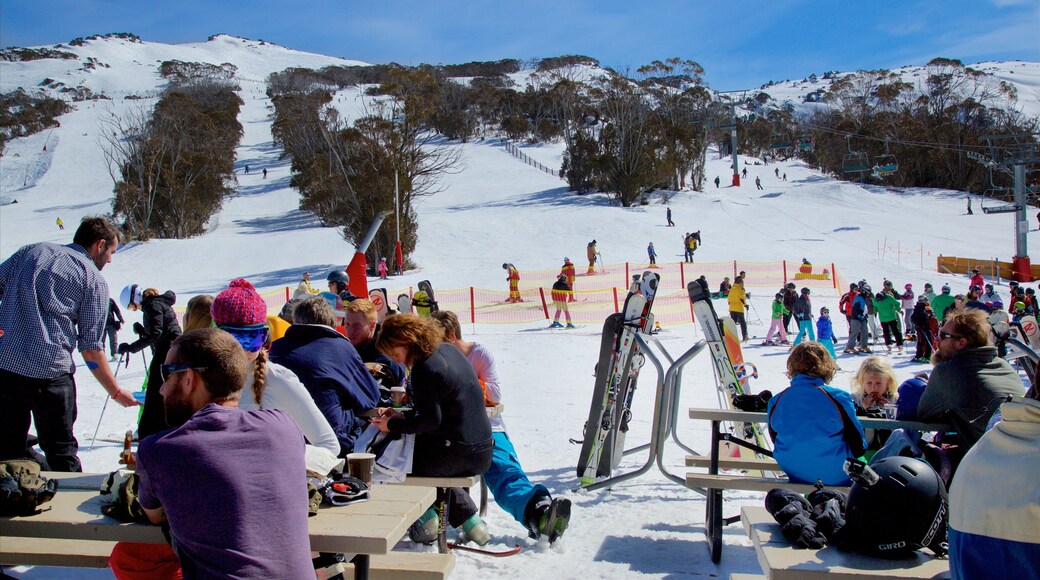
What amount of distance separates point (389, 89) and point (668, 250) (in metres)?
13.9

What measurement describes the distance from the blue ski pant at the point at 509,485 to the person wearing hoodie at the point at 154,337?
1774mm

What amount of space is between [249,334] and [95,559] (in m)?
1.02

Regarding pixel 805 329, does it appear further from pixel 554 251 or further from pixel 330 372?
pixel 554 251

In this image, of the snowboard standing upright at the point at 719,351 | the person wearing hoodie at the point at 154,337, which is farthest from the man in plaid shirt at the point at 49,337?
the snowboard standing upright at the point at 719,351

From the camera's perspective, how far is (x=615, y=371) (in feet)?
17.5

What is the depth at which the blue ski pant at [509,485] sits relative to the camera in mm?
4105

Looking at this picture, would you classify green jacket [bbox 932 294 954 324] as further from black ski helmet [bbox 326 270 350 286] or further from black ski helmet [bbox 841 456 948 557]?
black ski helmet [bbox 841 456 948 557]

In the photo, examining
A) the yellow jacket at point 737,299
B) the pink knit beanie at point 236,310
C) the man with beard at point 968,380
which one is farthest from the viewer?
the yellow jacket at point 737,299

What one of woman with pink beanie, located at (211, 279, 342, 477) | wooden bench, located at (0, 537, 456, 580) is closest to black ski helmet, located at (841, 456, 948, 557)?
wooden bench, located at (0, 537, 456, 580)

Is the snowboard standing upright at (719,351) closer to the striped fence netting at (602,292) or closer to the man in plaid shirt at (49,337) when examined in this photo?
the man in plaid shirt at (49,337)

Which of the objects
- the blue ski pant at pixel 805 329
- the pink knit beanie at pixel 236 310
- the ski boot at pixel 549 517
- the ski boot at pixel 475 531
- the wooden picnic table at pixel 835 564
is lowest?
the blue ski pant at pixel 805 329

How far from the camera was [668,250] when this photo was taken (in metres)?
31.0

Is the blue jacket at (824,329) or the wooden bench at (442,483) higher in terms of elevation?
the wooden bench at (442,483)

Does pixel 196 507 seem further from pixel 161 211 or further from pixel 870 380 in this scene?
pixel 161 211
